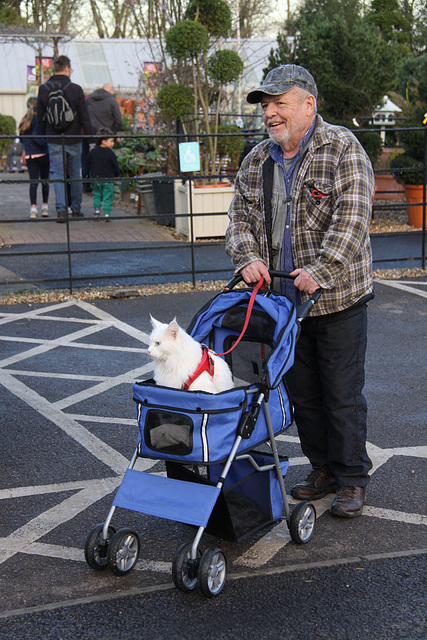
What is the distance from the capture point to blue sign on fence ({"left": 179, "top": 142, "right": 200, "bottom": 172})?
1013 centimetres

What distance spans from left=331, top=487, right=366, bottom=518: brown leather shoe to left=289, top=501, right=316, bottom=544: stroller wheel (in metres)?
0.26

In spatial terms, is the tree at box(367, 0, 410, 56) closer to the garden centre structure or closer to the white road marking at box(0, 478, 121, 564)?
the garden centre structure

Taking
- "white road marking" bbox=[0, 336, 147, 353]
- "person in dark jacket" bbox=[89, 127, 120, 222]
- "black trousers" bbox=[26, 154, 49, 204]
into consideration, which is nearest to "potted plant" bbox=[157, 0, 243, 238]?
"person in dark jacket" bbox=[89, 127, 120, 222]

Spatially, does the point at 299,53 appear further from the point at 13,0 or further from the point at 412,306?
the point at 13,0

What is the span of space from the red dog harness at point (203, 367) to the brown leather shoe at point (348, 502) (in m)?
1.06

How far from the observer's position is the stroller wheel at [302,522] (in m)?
3.64

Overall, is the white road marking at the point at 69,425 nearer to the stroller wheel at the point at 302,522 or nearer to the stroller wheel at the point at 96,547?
the stroller wheel at the point at 96,547

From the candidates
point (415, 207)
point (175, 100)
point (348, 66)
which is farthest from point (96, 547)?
point (348, 66)

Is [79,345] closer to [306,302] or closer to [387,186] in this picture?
[306,302]

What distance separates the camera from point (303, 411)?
14.0 feet

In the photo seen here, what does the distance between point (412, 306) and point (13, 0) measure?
31651 millimetres

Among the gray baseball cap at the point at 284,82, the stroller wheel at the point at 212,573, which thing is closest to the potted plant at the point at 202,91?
the gray baseball cap at the point at 284,82

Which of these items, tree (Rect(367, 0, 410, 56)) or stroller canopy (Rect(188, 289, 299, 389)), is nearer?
stroller canopy (Rect(188, 289, 299, 389))

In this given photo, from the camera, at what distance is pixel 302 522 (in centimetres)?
369
